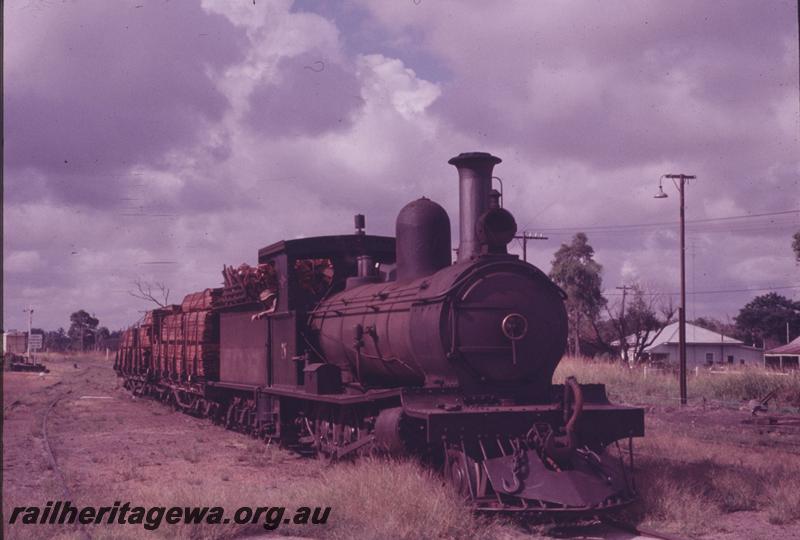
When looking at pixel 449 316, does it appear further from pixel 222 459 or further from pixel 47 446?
pixel 47 446

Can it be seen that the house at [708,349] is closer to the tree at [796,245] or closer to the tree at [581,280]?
the tree at [581,280]

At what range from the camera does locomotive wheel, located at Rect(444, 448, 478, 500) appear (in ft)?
27.3

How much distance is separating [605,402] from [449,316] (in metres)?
2.18

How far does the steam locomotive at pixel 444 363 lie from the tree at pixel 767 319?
71.3m

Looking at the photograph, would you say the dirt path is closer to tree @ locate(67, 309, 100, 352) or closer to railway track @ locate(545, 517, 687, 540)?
railway track @ locate(545, 517, 687, 540)

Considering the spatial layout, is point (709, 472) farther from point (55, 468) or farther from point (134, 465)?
point (55, 468)

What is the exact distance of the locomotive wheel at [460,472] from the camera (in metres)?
8.31

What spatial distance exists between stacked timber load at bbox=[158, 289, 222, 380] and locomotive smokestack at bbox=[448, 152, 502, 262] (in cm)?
966

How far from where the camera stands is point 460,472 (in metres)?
8.54

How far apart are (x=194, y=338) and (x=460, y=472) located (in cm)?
A: 1182

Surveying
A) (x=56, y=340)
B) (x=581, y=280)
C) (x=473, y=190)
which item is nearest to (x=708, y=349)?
(x=581, y=280)

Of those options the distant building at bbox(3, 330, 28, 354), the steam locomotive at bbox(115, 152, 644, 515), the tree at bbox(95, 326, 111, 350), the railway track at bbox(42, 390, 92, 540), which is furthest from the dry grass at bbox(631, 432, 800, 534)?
the tree at bbox(95, 326, 111, 350)

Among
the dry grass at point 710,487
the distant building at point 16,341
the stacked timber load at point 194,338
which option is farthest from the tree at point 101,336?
the dry grass at point 710,487


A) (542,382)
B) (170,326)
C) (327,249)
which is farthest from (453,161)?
(170,326)
